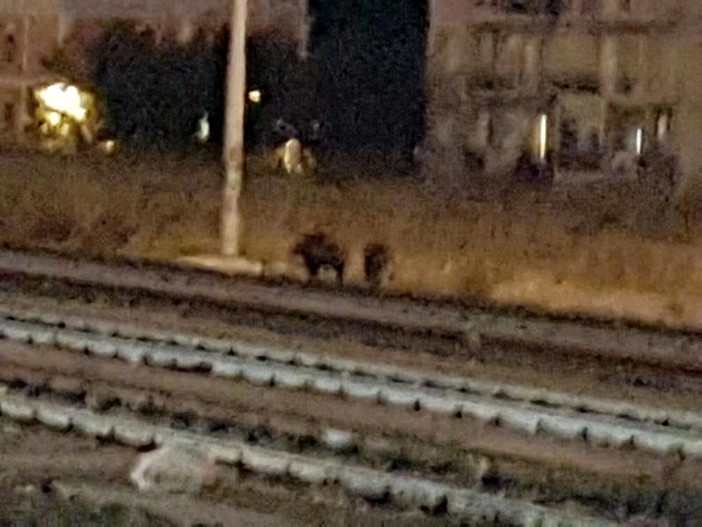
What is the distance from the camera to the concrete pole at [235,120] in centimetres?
525

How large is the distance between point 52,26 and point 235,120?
3.34 feet

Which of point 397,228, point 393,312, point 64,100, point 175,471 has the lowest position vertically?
point 175,471

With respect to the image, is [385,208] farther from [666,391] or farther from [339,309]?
[666,391]

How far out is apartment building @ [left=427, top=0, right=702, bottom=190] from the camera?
4.65 meters

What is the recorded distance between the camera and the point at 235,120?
5.28m

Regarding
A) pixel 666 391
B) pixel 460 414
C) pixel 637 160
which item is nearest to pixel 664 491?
pixel 460 414

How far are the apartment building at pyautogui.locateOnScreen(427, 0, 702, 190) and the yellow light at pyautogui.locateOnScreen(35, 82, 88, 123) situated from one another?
1562 mm

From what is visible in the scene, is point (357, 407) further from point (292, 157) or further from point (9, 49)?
point (9, 49)

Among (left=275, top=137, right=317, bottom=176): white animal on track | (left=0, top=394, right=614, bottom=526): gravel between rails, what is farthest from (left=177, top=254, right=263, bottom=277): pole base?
(left=0, top=394, right=614, bottom=526): gravel between rails

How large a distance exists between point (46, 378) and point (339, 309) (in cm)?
129

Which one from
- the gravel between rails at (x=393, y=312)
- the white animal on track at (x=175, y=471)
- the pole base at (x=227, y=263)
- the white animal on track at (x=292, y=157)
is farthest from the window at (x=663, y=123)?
the white animal on track at (x=175, y=471)

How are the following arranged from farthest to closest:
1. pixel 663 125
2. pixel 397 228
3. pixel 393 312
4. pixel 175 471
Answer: pixel 397 228 < pixel 663 125 < pixel 393 312 < pixel 175 471

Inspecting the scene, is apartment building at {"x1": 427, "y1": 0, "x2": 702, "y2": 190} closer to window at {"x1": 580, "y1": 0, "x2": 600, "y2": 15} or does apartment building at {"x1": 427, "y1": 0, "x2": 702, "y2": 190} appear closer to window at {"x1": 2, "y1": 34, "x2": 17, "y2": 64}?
window at {"x1": 580, "y1": 0, "x2": 600, "y2": 15}

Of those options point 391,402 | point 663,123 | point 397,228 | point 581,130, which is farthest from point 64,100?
point 391,402
